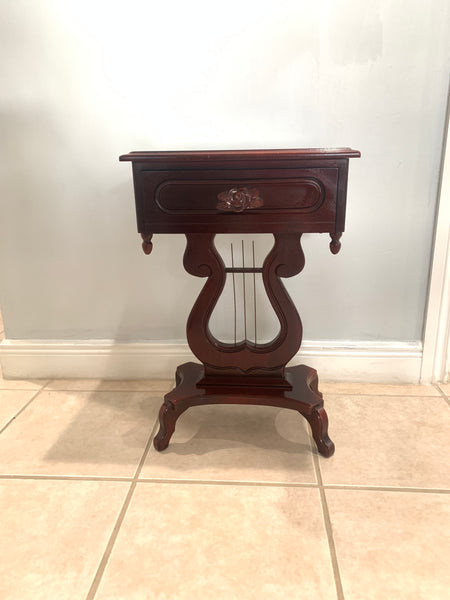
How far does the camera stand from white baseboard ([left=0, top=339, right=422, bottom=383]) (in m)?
1.59

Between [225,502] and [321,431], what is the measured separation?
31cm

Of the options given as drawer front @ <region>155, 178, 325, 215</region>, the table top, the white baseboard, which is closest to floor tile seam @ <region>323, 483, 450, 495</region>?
the white baseboard

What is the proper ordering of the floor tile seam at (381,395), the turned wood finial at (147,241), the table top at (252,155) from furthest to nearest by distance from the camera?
the floor tile seam at (381,395), the turned wood finial at (147,241), the table top at (252,155)

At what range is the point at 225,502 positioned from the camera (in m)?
1.09

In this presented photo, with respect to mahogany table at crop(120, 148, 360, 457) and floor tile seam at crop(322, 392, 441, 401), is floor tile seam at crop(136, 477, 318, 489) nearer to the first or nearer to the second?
mahogany table at crop(120, 148, 360, 457)

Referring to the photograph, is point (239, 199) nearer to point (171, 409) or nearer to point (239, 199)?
point (239, 199)

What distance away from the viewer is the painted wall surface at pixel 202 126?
1.34 m

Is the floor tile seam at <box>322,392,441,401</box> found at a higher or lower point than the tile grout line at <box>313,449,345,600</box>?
lower

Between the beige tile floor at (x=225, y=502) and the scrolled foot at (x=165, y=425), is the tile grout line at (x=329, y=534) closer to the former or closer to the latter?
the beige tile floor at (x=225, y=502)

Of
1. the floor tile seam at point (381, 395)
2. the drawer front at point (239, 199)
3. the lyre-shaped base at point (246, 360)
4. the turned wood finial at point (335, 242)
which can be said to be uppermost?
the drawer front at point (239, 199)

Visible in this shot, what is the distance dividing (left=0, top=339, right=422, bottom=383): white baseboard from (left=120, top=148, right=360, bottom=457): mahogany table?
35 cm

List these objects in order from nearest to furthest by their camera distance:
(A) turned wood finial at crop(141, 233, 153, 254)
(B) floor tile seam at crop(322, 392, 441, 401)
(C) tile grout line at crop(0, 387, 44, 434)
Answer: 1. (A) turned wood finial at crop(141, 233, 153, 254)
2. (C) tile grout line at crop(0, 387, 44, 434)
3. (B) floor tile seam at crop(322, 392, 441, 401)

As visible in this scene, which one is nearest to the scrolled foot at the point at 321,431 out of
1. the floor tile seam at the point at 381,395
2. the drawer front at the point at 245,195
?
the floor tile seam at the point at 381,395

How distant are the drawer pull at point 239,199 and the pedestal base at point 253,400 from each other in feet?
1.60
